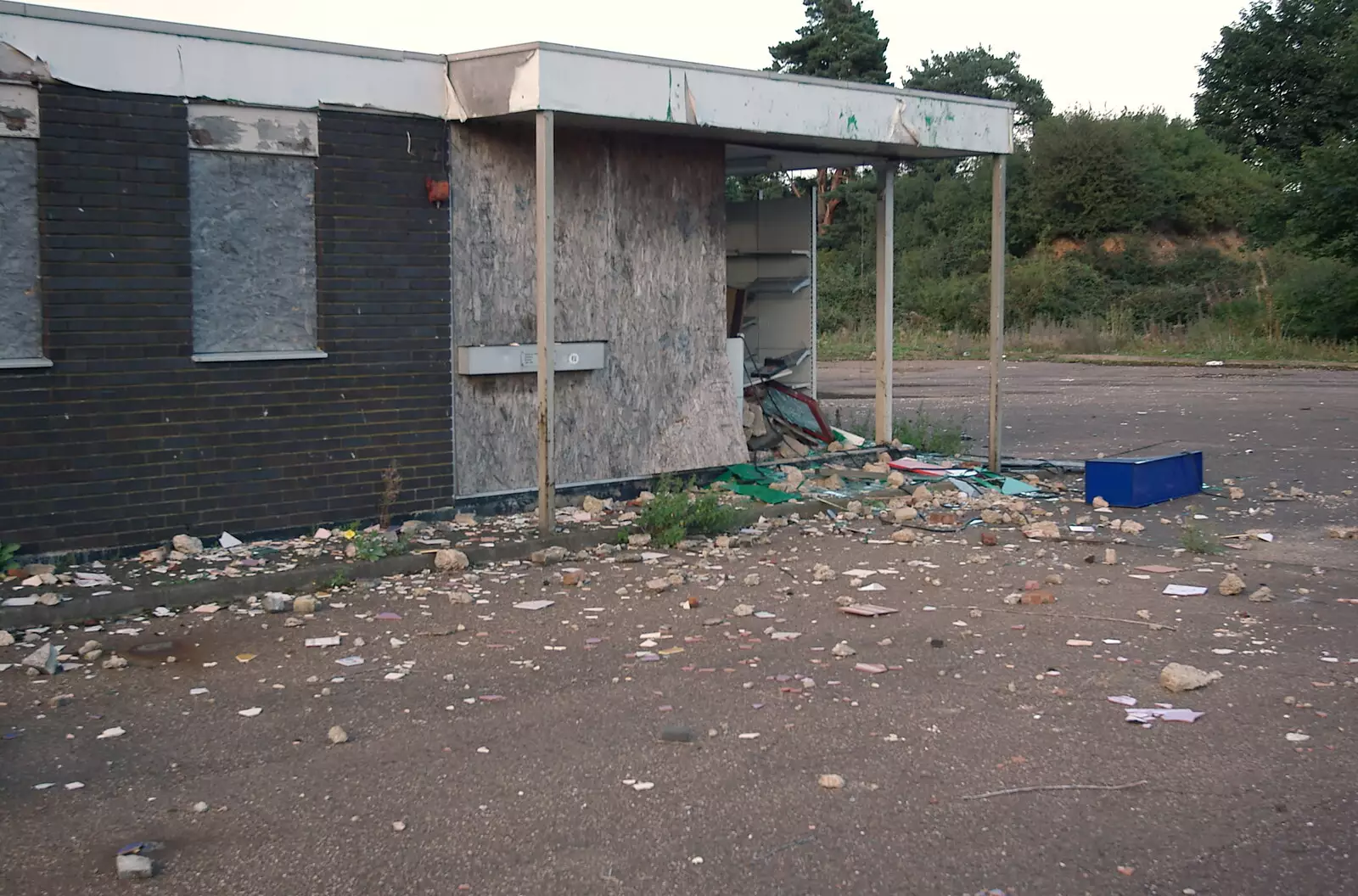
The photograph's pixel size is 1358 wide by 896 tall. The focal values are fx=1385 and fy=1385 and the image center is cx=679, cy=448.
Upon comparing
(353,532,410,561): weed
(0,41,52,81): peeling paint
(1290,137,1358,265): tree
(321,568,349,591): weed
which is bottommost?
(321,568,349,591): weed

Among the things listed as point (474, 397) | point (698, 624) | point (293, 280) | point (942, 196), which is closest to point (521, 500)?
point (474, 397)

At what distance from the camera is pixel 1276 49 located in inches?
2008

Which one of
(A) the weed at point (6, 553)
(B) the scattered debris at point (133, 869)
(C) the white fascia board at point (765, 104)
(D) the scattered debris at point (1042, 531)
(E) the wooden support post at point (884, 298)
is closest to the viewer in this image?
(B) the scattered debris at point (133, 869)

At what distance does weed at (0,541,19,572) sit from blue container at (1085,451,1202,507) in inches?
319

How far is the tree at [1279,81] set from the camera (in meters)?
49.1

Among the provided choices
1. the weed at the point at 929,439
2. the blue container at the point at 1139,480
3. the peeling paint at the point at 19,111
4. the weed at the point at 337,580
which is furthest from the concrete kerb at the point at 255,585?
the weed at the point at 929,439

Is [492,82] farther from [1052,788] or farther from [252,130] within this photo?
[1052,788]

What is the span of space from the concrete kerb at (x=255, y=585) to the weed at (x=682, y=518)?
32 centimetres

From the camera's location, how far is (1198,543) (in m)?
9.40

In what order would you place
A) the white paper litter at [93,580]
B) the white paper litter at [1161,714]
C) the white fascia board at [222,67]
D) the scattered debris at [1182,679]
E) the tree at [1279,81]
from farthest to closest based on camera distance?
the tree at [1279,81] < the white fascia board at [222,67] < the white paper litter at [93,580] < the scattered debris at [1182,679] < the white paper litter at [1161,714]

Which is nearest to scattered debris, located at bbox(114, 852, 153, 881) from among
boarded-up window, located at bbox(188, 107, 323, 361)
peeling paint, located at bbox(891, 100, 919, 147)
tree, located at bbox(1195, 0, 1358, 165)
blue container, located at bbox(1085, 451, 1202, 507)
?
boarded-up window, located at bbox(188, 107, 323, 361)

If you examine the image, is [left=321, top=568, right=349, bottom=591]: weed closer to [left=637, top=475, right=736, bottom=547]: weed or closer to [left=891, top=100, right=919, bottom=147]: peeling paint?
[left=637, top=475, right=736, bottom=547]: weed

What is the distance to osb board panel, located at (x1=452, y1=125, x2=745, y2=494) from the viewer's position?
1058cm

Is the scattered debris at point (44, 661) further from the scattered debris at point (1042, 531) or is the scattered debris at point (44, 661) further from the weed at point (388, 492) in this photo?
the scattered debris at point (1042, 531)
